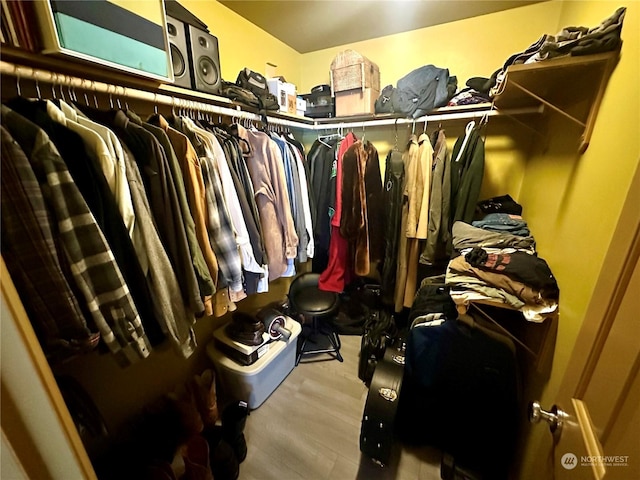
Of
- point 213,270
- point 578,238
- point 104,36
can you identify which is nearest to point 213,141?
point 104,36

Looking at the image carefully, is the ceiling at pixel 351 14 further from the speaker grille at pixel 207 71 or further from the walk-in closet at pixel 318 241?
the speaker grille at pixel 207 71

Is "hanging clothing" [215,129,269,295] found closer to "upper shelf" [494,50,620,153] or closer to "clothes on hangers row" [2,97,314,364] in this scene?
"clothes on hangers row" [2,97,314,364]

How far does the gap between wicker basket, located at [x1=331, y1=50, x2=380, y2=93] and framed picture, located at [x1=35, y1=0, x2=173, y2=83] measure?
121 centimetres

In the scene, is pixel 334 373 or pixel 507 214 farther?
pixel 334 373

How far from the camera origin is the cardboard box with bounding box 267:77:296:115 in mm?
1666

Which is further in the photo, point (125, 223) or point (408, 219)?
point (408, 219)

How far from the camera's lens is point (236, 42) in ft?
5.56

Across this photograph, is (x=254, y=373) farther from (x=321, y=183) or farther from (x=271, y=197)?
(x=321, y=183)

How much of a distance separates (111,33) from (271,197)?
2.63 ft

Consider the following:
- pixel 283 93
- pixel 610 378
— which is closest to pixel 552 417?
pixel 610 378

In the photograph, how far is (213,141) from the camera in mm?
1109

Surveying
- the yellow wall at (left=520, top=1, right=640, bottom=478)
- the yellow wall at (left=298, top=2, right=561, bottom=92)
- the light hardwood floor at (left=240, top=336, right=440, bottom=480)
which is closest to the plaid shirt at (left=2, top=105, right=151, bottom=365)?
the light hardwood floor at (left=240, top=336, right=440, bottom=480)

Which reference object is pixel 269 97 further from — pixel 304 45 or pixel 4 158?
pixel 4 158

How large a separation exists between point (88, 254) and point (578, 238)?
1.47m
